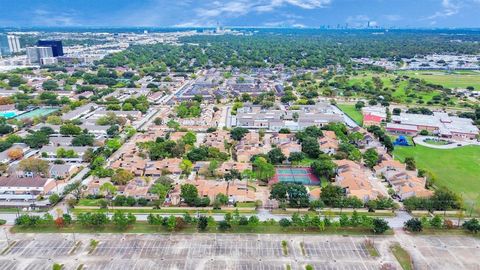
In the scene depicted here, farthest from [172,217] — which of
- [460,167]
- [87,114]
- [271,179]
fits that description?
[87,114]

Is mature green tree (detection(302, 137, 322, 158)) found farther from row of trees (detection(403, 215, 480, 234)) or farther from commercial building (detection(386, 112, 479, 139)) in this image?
commercial building (detection(386, 112, 479, 139))

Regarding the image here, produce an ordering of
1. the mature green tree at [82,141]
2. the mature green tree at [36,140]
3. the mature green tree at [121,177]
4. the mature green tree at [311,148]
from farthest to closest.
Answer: the mature green tree at [36,140] < the mature green tree at [82,141] < the mature green tree at [311,148] < the mature green tree at [121,177]

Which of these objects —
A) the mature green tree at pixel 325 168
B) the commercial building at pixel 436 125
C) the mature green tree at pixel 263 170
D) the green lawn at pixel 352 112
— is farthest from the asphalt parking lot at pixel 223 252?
the green lawn at pixel 352 112

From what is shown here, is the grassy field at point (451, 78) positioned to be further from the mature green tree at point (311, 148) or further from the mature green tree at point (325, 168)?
the mature green tree at point (325, 168)

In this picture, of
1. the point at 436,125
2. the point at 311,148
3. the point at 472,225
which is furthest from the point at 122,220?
the point at 436,125

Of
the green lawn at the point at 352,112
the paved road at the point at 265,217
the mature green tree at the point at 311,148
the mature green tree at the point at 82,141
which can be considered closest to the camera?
the paved road at the point at 265,217

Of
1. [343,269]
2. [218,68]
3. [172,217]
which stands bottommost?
[343,269]

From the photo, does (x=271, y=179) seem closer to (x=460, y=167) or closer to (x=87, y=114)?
(x=460, y=167)
